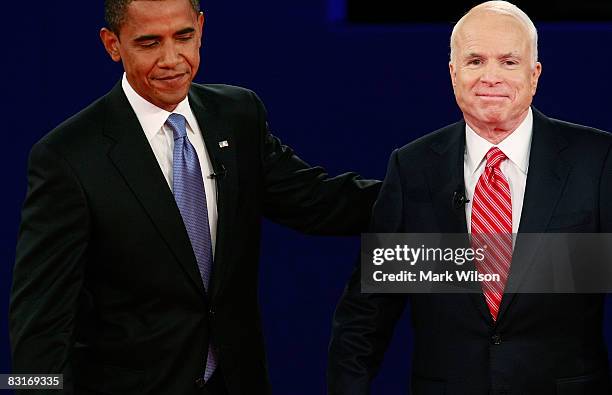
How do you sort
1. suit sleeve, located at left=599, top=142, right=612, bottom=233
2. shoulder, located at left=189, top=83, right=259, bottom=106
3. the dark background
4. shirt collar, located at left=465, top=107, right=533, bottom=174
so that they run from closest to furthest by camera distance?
1. suit sleeve, located at left=599, top=142, right=612, bottom=233
2. shirt collar, located at left=465, top=107, right=533, bottom=174
3. shoulder, located at left=189, top=83, right=259, bottom=106
4. the dark background

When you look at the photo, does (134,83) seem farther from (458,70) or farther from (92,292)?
(458,70)

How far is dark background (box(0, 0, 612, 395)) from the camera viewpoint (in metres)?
4.11

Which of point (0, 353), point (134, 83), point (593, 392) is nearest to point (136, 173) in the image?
point (134, 83)

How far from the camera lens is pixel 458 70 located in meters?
3.06

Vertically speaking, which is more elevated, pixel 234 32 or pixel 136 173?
pixel 234 32

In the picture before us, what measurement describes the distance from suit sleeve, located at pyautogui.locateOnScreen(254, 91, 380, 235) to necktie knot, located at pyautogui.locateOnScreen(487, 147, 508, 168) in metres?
0.56

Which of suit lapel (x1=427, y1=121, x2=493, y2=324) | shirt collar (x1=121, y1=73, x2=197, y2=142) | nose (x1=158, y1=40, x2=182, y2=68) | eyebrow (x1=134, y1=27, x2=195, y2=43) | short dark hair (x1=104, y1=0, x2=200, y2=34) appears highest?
short dark hair (x1=104, y1=0, x2=200, y2=34)

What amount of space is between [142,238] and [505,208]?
91cm

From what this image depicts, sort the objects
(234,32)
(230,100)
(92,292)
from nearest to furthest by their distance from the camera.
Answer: (92,292)
(230,100)
(234,32)

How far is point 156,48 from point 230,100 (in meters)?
0.38

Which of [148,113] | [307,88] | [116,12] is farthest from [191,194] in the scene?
[307,88]

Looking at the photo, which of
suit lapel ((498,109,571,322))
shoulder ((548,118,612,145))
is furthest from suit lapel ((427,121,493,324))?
shoulder ((548,118,612,145))

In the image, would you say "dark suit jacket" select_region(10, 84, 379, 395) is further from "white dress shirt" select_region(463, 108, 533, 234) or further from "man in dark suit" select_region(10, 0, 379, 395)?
"white dress shirt" select_region(463, 108, 533, 234)

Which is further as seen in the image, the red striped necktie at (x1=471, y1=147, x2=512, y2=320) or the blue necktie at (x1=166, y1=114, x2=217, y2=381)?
the blue necktie at (x1=166, y1=114, x2=217, y2=381)
